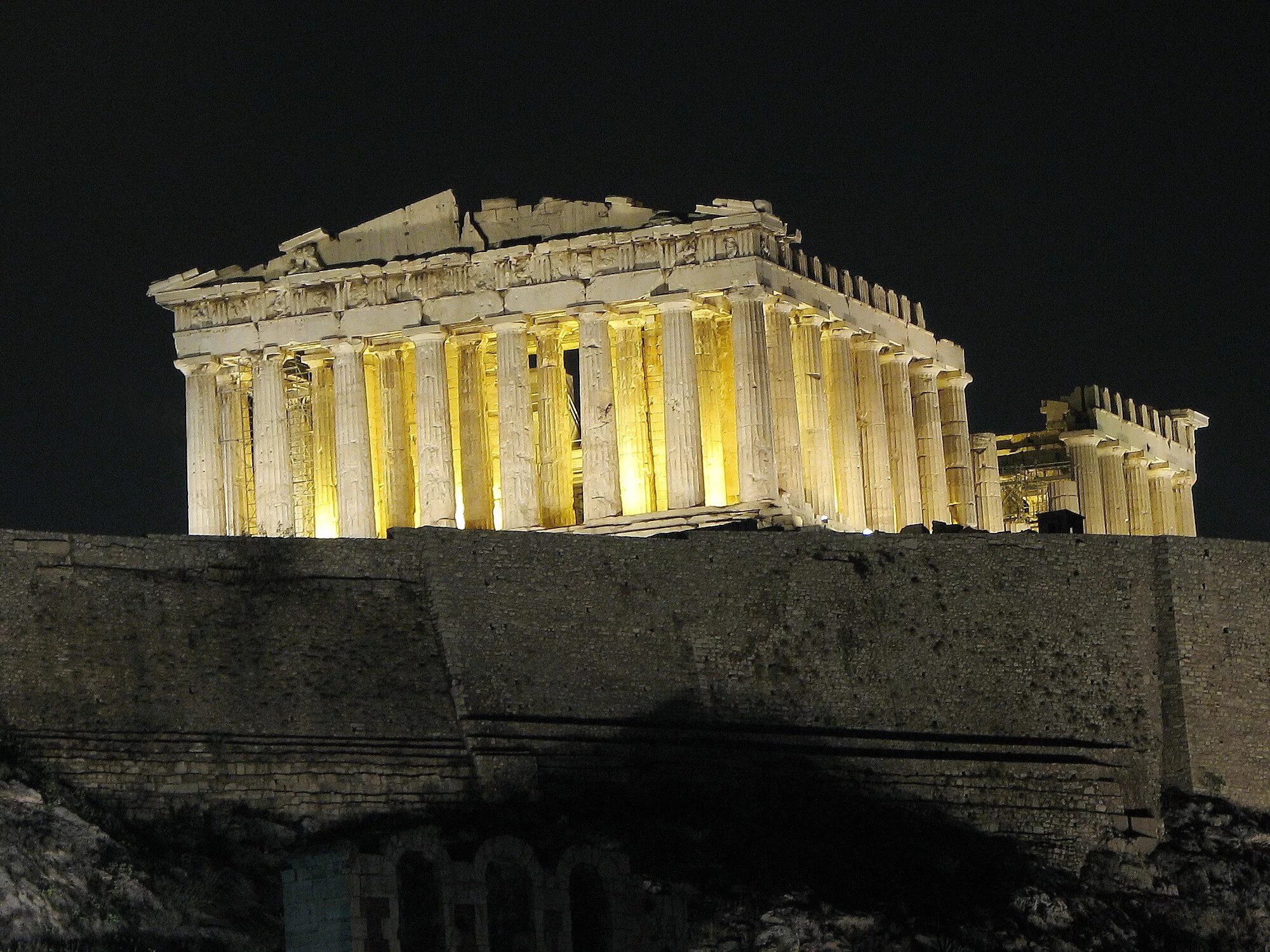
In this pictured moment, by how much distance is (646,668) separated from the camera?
73.4m

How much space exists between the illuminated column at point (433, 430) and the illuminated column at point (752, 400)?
8.76 m

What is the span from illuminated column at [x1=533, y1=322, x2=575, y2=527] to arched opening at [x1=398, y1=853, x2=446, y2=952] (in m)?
35.7

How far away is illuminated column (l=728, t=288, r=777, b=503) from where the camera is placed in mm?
92875

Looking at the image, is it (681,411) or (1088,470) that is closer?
(681,411)

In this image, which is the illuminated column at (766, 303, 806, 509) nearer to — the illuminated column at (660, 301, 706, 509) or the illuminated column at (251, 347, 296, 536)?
the illuminated column at (660, 301, 706, 509)

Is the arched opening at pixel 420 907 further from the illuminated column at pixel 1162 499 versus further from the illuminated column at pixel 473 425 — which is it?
the illuminated column at pixel 1162 499

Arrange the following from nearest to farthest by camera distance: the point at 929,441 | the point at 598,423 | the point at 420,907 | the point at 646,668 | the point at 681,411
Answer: the point at 420,907, the point at 646,668, the point at 681,411, the point at 598,423, the point at 929,441

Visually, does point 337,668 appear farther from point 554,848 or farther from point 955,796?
point 955,796

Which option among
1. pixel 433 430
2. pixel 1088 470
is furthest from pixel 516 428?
pixel 1088 470

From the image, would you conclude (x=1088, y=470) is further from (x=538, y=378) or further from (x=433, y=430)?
(x=433, y=430)

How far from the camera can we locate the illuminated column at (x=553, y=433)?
3807 inches

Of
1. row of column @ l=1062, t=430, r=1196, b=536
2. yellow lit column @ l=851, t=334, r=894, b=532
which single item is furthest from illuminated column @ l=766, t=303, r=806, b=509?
row of column @ l=1062, t=430, r=1196, b=536

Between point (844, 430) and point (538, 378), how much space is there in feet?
30.6

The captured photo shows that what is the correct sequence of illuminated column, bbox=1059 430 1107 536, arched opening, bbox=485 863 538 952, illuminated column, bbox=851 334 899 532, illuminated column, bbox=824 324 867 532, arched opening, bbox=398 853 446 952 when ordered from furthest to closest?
illuminated column, bbox=1059 430 1107 536 → illuminated column, bbox=851 334 899 532 → illuminated column, bbox=824 324 867 532 → arched opening, bbox=485 863 538 952 → arched opening, bbox=398 853 446 952
